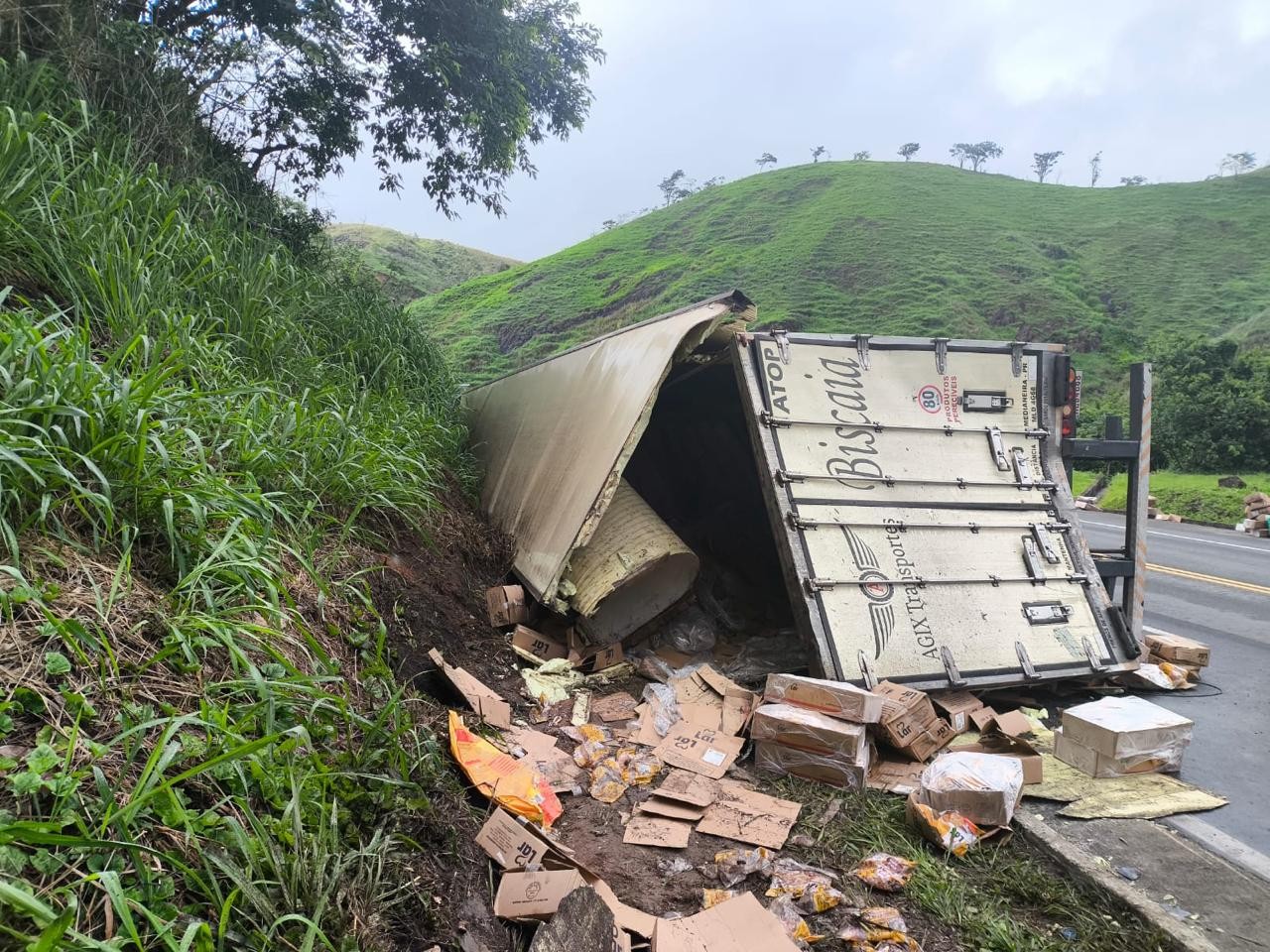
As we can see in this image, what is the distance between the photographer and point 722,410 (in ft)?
21.2

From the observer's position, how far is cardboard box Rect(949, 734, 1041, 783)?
3131 millimetres

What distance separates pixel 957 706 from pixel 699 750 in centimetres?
143

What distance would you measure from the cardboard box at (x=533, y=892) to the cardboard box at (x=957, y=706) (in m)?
2.37

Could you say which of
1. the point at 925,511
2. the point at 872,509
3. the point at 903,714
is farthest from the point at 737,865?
the point at 925,511

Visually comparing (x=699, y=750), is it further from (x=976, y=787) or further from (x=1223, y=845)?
(x=1223, y=845)

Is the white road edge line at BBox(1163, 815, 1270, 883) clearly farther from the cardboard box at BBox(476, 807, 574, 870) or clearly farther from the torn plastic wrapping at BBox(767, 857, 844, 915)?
the cardboard box at BBox(476, 807, 574, 870)

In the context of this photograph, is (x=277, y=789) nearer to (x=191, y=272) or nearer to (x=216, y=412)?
(x=216, y=412)

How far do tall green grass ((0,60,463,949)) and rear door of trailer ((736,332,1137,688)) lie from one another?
7.43 feet

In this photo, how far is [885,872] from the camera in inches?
96.5

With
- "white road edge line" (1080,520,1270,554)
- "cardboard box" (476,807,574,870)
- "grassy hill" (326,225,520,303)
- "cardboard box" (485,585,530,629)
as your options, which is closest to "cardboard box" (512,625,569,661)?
"cardboard box" (485,585,530,629)

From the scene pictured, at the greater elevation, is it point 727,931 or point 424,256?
point 424,256

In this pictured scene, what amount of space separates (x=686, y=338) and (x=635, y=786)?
249 centimetres

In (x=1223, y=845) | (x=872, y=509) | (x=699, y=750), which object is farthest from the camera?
(x=872, y=509)

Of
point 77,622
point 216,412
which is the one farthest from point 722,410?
point 77,622
